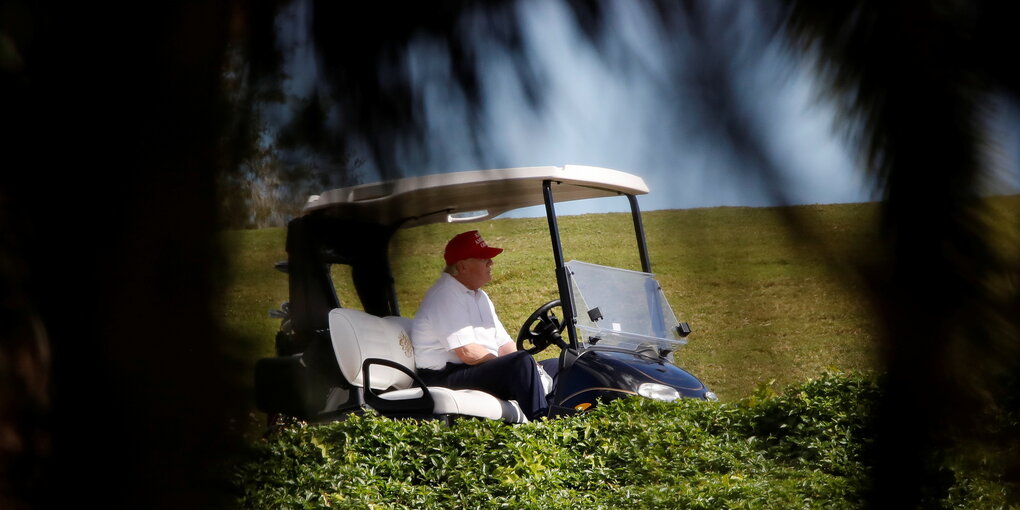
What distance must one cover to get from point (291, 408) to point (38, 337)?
0.36 m

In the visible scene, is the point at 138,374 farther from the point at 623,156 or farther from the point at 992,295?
the point at 992,295

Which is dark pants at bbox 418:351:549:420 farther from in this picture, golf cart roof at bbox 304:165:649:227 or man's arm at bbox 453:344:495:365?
golf cart roof at bbox 304:165:649:227

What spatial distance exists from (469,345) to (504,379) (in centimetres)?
28

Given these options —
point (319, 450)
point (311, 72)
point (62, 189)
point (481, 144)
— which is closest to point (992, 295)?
point (481, 144)

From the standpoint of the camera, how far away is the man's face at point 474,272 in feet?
15.5

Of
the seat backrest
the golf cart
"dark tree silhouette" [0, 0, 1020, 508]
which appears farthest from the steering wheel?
"dark tree silhouette" [0, 0, 1020, 508]

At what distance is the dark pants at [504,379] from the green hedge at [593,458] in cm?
20

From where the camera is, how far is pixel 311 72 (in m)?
0.85

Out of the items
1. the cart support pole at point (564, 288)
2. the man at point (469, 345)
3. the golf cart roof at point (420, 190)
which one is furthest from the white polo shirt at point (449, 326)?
the golf cart roof at point (420, 190)

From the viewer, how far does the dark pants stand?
4.38 m

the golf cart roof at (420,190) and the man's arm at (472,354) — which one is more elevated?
the golf cart roof at (420,190)

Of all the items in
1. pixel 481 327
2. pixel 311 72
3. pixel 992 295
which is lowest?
pixel 481 327

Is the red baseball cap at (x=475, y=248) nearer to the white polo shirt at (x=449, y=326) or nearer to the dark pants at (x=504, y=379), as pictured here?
the white polo shirt at (x=449, y=326)

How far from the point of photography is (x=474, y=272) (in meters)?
4.77
